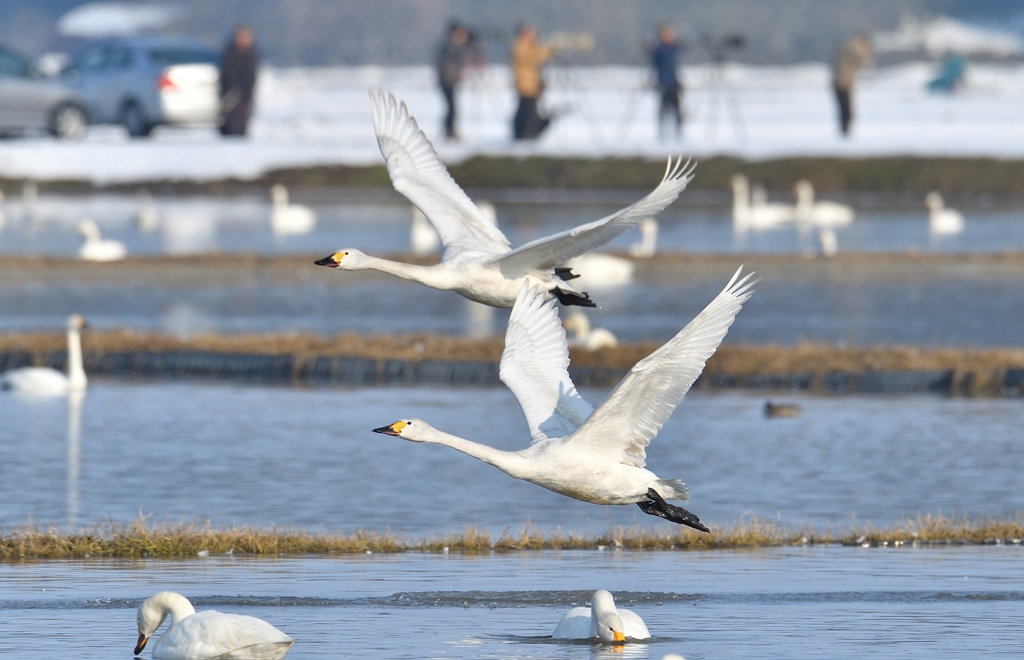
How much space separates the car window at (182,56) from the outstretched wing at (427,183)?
1276 inches

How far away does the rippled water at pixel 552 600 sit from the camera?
10.1m

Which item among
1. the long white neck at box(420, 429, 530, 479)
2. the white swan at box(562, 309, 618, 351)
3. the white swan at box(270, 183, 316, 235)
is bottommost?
the white swan at box(562, 309, 618, 351)

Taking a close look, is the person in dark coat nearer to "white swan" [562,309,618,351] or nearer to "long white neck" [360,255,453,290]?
"white swan" [562,309,618,351]

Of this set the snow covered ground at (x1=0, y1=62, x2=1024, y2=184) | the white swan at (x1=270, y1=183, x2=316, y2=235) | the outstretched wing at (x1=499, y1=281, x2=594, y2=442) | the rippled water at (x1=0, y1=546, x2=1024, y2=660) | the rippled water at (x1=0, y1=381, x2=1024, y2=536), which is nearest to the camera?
the rippled water at (x1=0, y1=546, x2=1024, y2=660)

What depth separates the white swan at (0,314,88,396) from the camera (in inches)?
803

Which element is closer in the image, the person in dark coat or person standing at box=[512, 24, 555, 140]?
person standing at box=[512, 24, 555, 140]

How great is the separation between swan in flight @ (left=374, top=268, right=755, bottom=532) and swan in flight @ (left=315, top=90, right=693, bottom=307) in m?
0.53

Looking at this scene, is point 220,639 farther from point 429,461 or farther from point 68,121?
point 68,121

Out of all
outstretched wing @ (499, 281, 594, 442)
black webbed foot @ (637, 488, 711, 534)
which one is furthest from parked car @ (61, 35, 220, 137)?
black webbed foot @ (637, 488, 711, 534)

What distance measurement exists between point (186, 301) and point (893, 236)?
12.8 m

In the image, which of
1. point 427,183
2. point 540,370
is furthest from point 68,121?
point 540,370

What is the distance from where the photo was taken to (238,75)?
43.6 meters

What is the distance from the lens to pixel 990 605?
36.4 ft

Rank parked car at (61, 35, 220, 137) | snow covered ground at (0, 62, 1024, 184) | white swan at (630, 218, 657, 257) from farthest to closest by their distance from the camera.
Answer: parked car at (61, 35, 220, 137) → snow covered ground at (0, 62, 1024, 184) → white swan at (630, 218, 657, 257)
